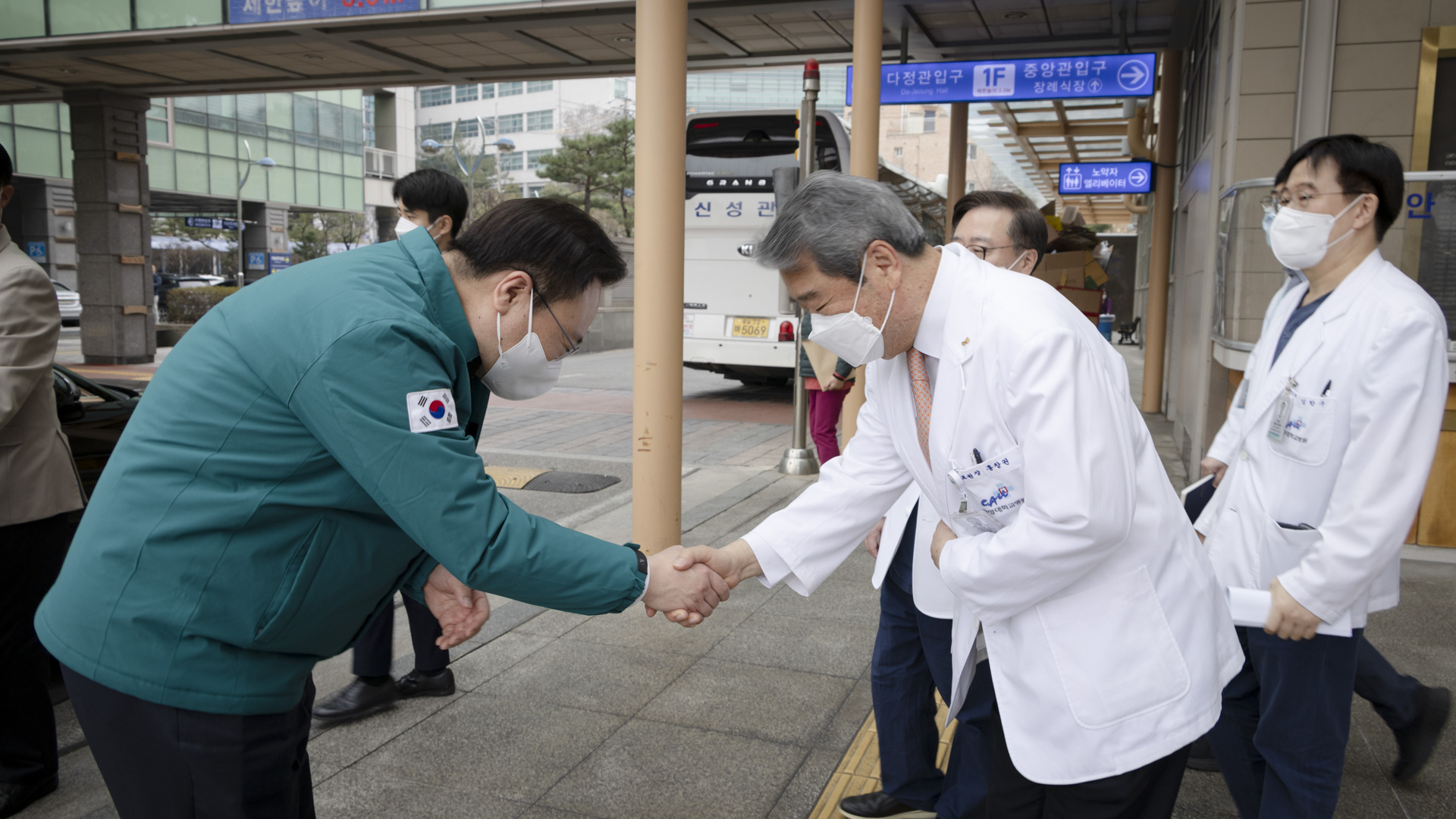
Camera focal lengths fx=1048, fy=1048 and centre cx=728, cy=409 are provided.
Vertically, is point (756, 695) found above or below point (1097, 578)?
below

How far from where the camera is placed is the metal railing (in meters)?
52.2

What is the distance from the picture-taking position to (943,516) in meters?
2.01

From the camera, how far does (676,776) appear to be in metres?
3.19

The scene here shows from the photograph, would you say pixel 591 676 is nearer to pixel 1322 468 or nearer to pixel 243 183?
pixel 1322 468

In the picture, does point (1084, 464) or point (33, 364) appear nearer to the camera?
point (1084, 464)

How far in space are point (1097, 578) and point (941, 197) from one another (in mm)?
15674

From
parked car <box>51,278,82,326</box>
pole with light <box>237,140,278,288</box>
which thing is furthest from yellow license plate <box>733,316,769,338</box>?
pole with light <box>237,140,278,288</box>

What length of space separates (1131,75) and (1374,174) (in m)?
6.58

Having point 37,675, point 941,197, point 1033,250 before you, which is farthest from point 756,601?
point 941,197

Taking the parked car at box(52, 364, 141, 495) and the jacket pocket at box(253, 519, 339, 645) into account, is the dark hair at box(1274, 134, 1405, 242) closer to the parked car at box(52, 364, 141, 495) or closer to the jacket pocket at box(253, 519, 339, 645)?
the jacket pocket at box(253, 519, 339, 645)

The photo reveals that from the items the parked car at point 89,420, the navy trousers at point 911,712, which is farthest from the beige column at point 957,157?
the navy trousers at point 911,712

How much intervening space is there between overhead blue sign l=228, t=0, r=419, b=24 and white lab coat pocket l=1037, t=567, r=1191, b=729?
10.4m

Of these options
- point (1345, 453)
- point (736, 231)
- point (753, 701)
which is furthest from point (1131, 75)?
point (1345, 453)

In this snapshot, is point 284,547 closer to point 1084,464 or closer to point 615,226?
point 1084,464
